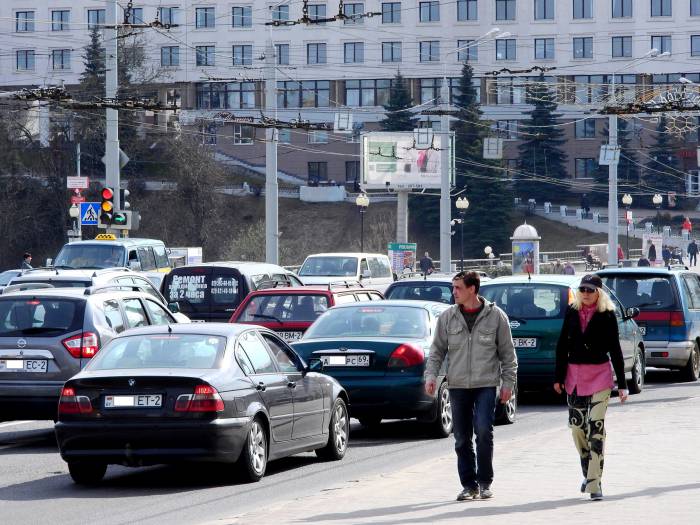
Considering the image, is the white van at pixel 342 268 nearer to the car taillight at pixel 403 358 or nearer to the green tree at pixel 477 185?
the car taillight at pixel 403 358

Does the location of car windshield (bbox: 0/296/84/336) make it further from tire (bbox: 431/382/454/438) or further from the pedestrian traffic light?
the pedestrian traffic light

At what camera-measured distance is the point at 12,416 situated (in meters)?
15.6

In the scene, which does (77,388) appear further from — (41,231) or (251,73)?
(251,73)

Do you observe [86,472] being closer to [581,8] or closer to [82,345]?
[82,345]

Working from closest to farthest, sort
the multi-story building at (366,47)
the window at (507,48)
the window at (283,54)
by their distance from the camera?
the multi-story building at (366,47) → the window at (507,48) → the window at (283,54)

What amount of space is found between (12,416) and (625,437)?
6.41 m

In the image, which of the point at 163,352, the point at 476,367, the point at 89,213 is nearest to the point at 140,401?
the point at 163,352

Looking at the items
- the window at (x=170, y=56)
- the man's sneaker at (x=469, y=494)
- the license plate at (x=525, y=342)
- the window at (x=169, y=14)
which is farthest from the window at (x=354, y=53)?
the man's sneaker at (x=469, y=494)

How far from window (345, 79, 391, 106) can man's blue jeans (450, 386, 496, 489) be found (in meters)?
103

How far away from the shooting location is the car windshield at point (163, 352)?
12477 millimetres

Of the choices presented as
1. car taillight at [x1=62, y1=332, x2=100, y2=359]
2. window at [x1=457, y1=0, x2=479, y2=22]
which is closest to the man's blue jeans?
car taillight at [x1=62, y1=332, x2=100, y2=359]

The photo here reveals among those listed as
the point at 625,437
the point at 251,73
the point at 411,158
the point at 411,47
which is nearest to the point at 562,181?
the point at 411,47

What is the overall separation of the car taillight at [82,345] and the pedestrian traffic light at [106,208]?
75.6 ft

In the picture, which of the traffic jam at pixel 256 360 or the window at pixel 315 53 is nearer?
the traffic jam at pixel 256 360
